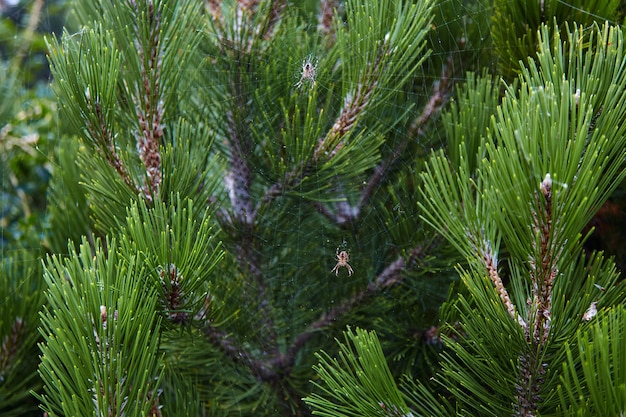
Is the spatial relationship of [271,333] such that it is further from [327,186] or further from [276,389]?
[327,186]

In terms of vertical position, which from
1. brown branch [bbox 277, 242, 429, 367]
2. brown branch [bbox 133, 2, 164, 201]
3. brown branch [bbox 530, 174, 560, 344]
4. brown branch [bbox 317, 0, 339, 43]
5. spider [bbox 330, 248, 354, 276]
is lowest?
brown branch [bbox 277, 242, 429, 367]

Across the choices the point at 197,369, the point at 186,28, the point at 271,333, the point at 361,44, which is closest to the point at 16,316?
the point at 197,369

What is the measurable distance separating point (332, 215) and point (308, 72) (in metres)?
0.26

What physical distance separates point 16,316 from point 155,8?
0.55 metres

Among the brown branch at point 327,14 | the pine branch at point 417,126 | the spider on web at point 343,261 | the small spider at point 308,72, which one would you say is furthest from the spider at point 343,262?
the brown branch at point 327,14

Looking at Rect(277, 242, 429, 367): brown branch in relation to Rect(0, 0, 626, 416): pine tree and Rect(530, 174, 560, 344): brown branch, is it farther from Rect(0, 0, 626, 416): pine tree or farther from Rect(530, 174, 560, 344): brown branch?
Rect(530, 174, 560, 344): brown branch

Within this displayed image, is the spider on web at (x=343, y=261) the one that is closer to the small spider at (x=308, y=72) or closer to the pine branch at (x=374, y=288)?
the pine branch at (x=374, y=288)

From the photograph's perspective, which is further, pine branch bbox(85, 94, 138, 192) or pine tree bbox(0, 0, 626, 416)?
pine branch bbox(85, 94, 138, 192)

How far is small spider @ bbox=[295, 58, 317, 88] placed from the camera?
837 mm

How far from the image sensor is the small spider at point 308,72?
837mm

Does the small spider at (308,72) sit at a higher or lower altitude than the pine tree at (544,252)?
higher

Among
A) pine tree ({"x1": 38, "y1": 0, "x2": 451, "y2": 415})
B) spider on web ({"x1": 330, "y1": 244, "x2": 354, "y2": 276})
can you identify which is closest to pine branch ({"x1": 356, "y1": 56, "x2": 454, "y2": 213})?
pine tree ({"x1": 38, "y1": 0, "x2": 451, "y2": 415})

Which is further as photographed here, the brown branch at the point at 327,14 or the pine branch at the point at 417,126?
the brown branch at the point at 327,14

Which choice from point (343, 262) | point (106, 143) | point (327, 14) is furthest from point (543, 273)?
point (327, 14)
